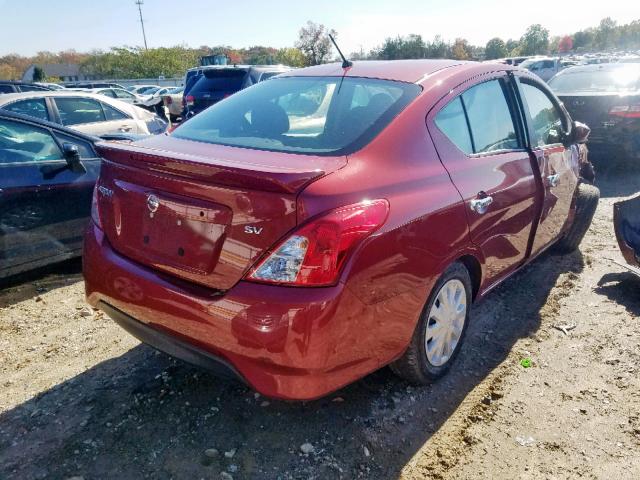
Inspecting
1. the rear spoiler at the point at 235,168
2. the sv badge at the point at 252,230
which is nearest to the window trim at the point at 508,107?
the rear spoiler at the point at 235,168

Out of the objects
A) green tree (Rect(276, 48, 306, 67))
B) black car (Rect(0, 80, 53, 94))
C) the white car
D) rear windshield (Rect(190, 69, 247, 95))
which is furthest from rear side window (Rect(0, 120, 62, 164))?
green tree (Rect(276, 48, 306, 67))

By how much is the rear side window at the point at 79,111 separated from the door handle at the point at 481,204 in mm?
5963

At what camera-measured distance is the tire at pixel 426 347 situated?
248 cm

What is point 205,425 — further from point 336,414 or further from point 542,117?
point 542,117

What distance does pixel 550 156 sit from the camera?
11.5 feet

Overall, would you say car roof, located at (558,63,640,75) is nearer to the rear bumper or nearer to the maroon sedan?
the maroon sedan

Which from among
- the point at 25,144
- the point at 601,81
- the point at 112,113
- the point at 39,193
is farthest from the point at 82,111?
the point at 601,81

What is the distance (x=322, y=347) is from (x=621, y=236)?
3.17 meters

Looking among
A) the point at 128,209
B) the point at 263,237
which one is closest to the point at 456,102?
the point at 263,237

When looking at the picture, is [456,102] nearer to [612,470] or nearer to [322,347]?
[322,347]

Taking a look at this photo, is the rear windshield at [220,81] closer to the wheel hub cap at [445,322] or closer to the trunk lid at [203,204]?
the trunk lid at [203,204]

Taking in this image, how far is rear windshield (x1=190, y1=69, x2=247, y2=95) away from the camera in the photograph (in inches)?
401

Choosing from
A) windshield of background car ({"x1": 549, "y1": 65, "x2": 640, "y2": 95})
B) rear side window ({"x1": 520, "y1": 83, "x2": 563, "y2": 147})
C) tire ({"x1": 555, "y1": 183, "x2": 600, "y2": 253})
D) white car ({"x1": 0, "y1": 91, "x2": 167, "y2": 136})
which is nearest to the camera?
rear side window ({"x1": 520, "y1": 83, "x2": 563, "y2": 147})

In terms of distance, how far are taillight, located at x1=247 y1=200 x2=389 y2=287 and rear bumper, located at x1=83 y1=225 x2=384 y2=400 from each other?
0.14 ft
